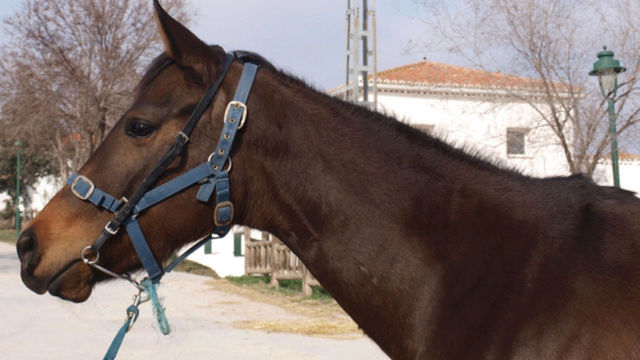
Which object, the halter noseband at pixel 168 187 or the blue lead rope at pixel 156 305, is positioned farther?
the blue lead rope at pixel 156 305

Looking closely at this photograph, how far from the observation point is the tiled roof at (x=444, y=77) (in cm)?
1396

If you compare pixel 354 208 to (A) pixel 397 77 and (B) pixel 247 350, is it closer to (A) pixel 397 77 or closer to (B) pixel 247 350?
(B) pixel 247 350

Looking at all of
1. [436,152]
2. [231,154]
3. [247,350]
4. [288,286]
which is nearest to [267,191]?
[231,154]

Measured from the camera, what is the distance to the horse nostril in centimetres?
197

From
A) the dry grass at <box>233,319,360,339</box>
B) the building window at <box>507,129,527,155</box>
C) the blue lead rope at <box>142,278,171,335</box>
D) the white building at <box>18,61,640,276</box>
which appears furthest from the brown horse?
the building window at <box>507,129,527,155</box>

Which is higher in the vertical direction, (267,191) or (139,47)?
(139,47)

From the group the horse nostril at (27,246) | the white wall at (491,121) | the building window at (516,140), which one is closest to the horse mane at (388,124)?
the horse nostril at (27,246)

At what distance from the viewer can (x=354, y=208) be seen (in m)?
2.00

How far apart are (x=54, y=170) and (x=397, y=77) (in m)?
31.9

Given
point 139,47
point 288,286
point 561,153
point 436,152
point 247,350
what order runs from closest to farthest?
point 436,152, point 247,350, point 288,286, point 561,153, point 139,47

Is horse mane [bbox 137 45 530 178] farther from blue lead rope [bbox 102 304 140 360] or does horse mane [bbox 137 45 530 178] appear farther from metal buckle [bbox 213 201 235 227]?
blue lead rope [bbox 102 304 140 360]

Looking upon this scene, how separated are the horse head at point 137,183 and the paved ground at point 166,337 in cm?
265

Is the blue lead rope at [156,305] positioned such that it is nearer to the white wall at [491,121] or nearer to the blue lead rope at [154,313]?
the blue lead rope at [154,313]

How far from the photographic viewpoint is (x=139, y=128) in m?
2.00
